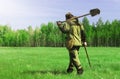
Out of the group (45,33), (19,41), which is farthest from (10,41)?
(45,33)

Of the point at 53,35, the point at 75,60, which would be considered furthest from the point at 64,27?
the point at 53,35

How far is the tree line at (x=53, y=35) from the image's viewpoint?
146875 mm

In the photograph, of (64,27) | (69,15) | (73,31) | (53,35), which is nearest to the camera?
(64,27)

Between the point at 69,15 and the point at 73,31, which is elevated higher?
the point at 69,15

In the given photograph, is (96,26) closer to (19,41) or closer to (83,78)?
(19,41)

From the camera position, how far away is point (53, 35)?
15638 centimetres

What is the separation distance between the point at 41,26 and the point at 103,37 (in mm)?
31223

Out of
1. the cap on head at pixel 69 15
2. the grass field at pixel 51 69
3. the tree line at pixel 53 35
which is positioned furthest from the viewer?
the tree line at pixel 53 35

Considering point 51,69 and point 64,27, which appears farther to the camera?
point 51,69

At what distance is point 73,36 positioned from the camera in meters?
13.9

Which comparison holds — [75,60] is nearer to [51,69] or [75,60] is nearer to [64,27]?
[64,27]

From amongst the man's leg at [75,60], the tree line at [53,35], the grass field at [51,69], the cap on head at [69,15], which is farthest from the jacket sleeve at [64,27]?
the tree line at [53,35]

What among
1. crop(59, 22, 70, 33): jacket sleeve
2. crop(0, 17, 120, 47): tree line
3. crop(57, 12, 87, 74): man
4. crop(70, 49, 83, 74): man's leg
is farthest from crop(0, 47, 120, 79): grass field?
crop(0, 17, 120, 47): tree line

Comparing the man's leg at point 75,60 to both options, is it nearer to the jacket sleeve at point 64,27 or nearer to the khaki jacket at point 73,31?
the khaki jacket at point 73,31
